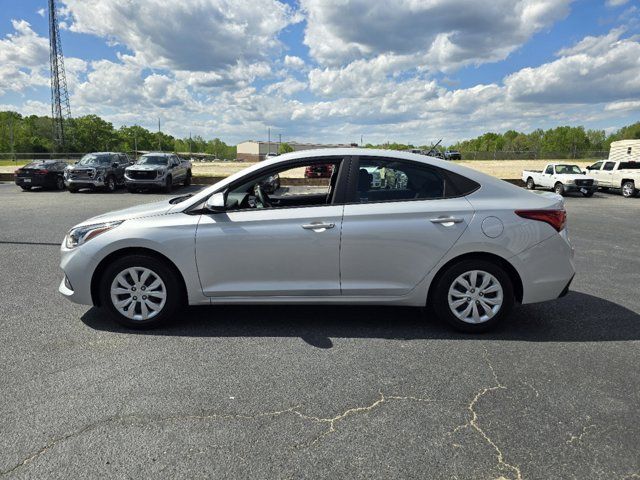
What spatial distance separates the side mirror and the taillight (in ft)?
8.43

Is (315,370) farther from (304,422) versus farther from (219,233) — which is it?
(219,233)

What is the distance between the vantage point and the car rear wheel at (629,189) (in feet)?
70.0

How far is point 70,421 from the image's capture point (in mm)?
2799

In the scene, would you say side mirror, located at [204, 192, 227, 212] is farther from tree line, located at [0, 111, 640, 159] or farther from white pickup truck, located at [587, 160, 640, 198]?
tree line, located at [0, 111, 640, 159]

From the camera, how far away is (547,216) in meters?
4.05

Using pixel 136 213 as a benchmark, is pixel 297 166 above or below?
above

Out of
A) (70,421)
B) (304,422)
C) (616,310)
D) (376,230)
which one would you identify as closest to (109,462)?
(70,421)

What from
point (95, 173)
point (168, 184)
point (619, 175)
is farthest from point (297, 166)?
point (619, 175)

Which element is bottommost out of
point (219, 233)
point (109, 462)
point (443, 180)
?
point (109, 462)

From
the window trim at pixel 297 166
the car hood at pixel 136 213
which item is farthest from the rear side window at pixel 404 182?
the car hood at pixel 136 213

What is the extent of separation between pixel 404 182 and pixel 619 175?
22.7m

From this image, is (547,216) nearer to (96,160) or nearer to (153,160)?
(153,160)

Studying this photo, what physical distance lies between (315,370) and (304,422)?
0.68 m

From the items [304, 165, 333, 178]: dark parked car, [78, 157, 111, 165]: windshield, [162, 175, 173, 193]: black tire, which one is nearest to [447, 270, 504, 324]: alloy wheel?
[304, 165, 333, 178]: dark parked car
